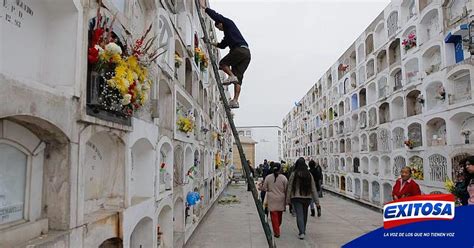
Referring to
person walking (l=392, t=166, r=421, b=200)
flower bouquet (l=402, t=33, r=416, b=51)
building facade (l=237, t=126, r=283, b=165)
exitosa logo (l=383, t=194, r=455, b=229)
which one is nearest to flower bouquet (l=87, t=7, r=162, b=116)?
exitosa logo (l=383, t=194, r=455, b=229)

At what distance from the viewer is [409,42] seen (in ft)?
26.4

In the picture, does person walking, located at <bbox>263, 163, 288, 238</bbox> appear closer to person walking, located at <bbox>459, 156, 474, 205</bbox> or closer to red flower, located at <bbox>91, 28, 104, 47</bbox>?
person walking, located at <bbox>459, 156, 474, 205</bbox>

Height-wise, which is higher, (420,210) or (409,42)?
(409,42)

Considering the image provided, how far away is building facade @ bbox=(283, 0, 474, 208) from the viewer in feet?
21.0

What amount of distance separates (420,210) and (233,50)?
223 cm

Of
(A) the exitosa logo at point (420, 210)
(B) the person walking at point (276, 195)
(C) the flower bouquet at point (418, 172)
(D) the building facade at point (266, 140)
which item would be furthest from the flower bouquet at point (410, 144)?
(D) the building facade at point (266, 140)

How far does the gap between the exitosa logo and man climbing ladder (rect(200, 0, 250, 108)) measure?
191 cm

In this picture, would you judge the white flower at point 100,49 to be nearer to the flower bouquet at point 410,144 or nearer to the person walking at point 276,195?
the person walking at point 276,195

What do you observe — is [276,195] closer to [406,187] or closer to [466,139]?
[406,187]

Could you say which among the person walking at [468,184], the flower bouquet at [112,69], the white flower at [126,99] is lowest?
the person walking at [468,184]

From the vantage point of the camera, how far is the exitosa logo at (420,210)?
5.57 feet

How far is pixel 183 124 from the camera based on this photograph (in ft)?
16.4

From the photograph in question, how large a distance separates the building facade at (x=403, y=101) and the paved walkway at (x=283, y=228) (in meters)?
1.44

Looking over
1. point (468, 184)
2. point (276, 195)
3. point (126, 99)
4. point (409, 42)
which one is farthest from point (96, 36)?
point (409, 42)
